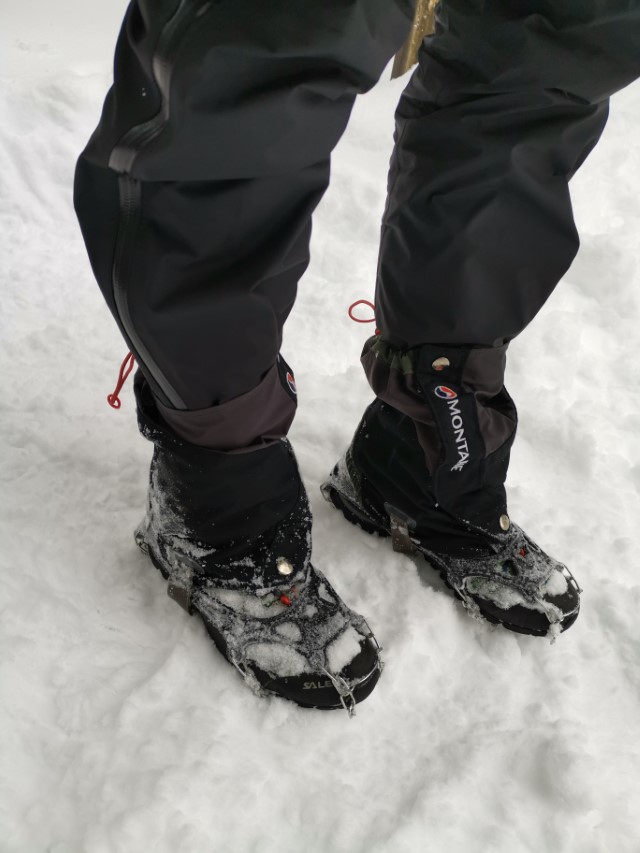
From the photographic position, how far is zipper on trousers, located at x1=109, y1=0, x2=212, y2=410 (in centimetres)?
53

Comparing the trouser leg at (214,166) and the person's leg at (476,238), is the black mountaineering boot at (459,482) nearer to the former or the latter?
the person's leg at (476,238)

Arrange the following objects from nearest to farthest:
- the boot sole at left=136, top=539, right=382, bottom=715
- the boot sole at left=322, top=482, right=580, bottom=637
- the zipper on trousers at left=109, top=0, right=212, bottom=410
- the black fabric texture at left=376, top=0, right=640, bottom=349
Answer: the zipper on trousers at left=109, top=0, right=212, bottom=410 → the black fabric texture at left=376, top=0, right=640, bottom=349 → the boot sole at left=136, top=539, right=382, bottom=715 → the boot sole at left=322, top=482, right=580, bottom=637

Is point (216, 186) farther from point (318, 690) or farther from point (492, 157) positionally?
point (318, 690)

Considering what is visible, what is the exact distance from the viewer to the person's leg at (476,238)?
2.62ft

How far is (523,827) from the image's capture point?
816mm

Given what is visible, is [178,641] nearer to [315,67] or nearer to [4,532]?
[4,532]

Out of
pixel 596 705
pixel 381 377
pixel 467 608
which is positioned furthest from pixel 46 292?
pixel 596 705

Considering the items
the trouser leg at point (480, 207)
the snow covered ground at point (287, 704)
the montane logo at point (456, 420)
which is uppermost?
the trouser leg at point (480, 207)

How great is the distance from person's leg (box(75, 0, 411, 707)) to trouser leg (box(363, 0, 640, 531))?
212 millimetres

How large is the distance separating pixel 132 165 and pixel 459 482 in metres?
0.64

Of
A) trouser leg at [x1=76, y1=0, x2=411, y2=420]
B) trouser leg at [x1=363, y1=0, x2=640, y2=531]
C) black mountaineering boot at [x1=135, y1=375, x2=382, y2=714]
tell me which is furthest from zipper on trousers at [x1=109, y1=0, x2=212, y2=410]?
trouser leg at [x1=363, y1=0, x2=640, y2=531]

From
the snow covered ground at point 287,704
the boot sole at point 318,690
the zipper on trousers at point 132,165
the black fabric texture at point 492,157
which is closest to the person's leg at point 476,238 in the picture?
the black fabric texture at point 492,157

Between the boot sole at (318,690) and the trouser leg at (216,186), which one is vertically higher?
the trouser leg at (216,186)

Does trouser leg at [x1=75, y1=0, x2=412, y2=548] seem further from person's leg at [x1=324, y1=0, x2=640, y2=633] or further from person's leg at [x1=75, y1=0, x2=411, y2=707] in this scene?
person's leg at [x1=324, y1=0, x2=640, y2=633]
